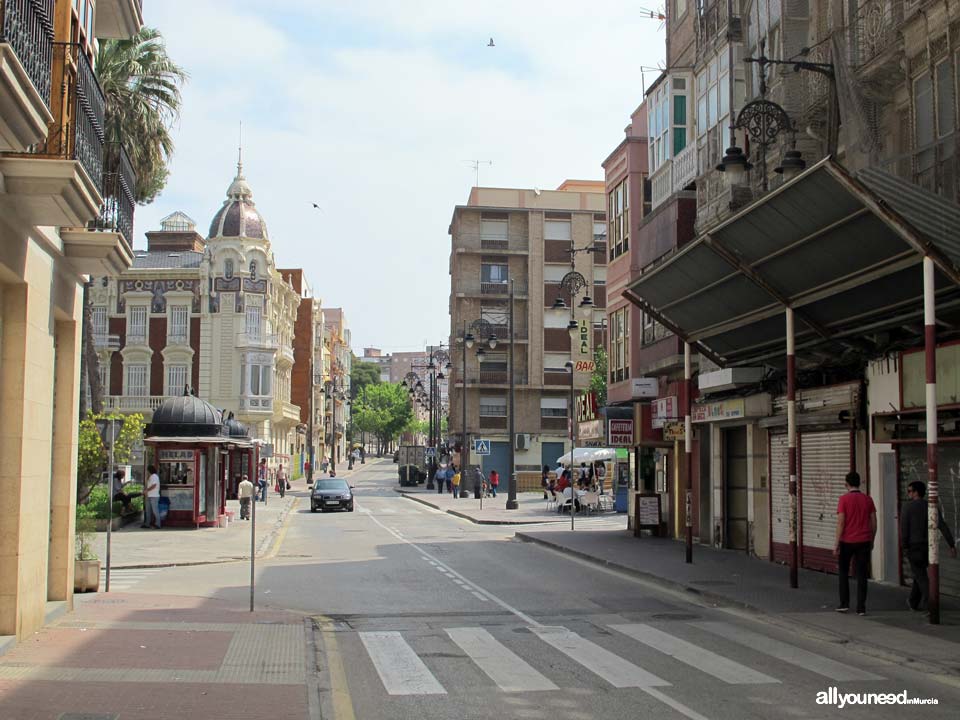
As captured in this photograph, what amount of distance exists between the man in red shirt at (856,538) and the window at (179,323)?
63.0m

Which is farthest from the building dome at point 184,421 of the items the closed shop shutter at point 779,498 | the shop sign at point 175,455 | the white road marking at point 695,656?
the white road marking at point 695,656

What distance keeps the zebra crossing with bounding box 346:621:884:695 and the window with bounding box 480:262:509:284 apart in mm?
65372

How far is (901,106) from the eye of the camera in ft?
56.2

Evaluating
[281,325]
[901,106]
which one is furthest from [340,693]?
[281,325]

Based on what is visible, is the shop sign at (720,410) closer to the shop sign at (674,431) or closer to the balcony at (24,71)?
the shop sign at (674,431)

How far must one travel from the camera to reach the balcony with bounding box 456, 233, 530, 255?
3059 inches

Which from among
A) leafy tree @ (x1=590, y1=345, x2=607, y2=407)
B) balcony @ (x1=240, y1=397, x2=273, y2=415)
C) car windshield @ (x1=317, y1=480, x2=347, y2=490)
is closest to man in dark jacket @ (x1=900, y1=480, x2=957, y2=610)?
car windshield @ (x1=317, y1=480, x2=347, y2=490)

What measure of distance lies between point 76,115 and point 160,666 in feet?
18.8

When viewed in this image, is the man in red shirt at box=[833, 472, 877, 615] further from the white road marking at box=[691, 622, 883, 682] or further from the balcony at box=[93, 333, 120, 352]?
the balcony at box=[93, 333, 120, 352]

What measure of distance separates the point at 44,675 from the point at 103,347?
206ft

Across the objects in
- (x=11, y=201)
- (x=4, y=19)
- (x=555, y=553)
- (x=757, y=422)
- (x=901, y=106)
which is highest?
(x=901, y=106)

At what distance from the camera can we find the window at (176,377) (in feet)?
234

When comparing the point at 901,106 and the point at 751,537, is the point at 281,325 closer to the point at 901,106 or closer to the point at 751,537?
the point at 751,537

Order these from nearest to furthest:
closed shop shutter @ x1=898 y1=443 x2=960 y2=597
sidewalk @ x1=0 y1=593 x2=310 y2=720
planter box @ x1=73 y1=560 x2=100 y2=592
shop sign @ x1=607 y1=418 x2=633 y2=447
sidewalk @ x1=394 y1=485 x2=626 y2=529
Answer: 1. sidewalk @ x1=0 y1=593 x2=310 y2=720
2. closed shop shutter @ x1=898 y1=443 x2=960 y2=597
3. planter box @ x1=73 y1=560 x2=100 y2=592
4. shop sign @ x1=607 y1=418 x2=633 y2=447
5. sidewalk @ x1=394 y1=485 x2=626 y2=529
